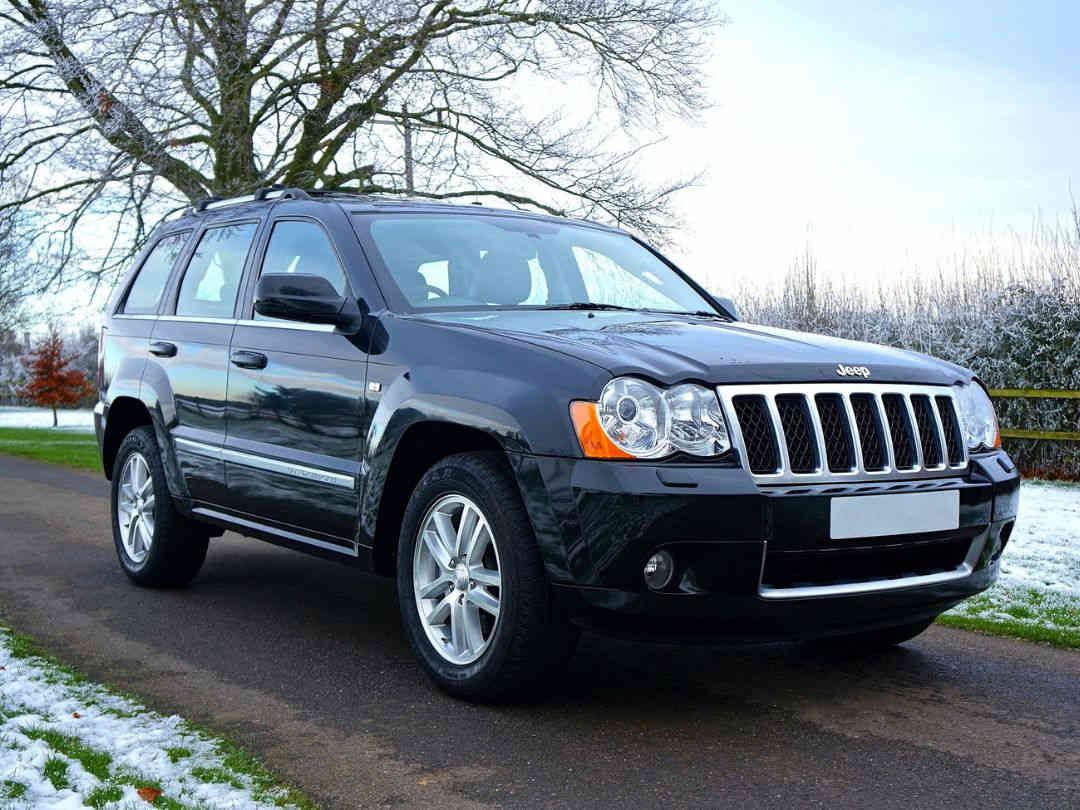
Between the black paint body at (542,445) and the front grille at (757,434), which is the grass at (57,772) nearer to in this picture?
the black paint body at (542,445)

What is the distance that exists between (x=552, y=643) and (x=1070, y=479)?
41.6ft

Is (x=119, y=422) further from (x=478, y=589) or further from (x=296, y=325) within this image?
(x=478, y=589)

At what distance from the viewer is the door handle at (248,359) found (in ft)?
18.0

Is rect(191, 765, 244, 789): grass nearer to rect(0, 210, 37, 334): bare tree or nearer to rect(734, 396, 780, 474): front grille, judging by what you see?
rect(734, 396, 780, 474): front grille

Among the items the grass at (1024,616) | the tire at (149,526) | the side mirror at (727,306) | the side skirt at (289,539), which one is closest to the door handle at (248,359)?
the side skirt at (289,539)

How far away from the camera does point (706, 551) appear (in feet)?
12.6

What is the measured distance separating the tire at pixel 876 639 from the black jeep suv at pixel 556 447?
0.02 metres

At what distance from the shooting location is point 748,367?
410cm

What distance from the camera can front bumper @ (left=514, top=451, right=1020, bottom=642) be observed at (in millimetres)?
3820

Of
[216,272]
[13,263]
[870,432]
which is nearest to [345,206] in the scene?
[216,272]

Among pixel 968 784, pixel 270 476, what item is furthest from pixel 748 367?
pixel 270 476

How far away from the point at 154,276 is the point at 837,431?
436 cm

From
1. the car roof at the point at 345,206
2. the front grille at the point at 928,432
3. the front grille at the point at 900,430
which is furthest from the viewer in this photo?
the car roof at the point at 345,206

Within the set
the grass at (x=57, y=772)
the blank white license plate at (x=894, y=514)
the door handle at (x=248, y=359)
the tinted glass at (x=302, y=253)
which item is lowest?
the grass at (x=57, y=772)
